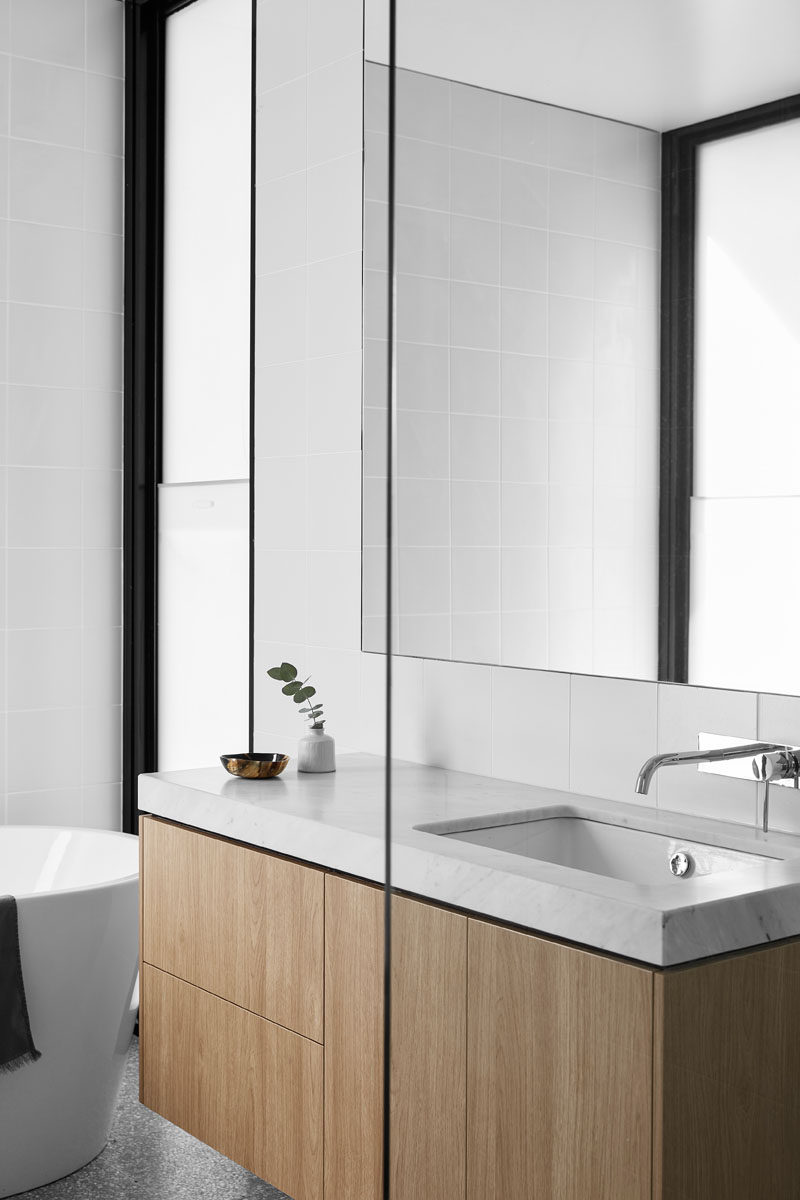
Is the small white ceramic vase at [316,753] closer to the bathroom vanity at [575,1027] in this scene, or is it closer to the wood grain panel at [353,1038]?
the wood grain panel at [353,1038]

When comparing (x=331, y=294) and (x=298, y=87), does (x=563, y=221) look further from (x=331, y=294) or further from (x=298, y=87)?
(x=298, y=87)

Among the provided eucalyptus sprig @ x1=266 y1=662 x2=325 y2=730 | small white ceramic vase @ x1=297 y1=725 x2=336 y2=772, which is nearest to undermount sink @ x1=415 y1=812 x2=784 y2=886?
small white ceramic vase @ x1=297 y1=725 x2=336 y2=772

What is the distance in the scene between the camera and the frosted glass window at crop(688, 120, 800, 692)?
1.03m

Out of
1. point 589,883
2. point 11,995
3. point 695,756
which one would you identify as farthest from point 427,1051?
point 11,995

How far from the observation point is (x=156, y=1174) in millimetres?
2590

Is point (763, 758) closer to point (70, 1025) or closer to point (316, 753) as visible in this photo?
point (316, 753)

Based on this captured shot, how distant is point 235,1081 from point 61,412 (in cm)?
194

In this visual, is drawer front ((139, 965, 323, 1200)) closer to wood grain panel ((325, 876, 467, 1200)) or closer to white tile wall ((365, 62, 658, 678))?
wood grain panel ((325, 876, 467, 1200))

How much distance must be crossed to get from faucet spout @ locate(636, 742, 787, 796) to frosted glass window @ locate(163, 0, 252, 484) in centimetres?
221

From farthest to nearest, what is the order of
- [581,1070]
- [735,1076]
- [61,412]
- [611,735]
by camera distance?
[61,412], [611,735], [581,1070], [735,1076]

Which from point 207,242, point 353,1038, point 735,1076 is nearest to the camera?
point 735,1076

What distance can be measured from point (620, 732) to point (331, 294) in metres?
1.78

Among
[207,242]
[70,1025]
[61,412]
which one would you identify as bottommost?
[70,1025]

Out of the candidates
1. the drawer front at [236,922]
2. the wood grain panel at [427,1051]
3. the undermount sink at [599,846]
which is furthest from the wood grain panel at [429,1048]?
the drawer front at [236,922]
